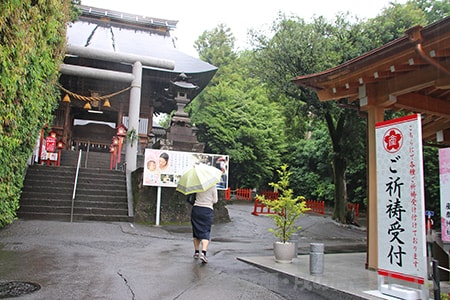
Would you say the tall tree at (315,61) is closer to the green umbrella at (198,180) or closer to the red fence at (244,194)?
the red fence at (244,194)

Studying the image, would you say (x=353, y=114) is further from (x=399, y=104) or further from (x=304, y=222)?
(x=399, y=104)

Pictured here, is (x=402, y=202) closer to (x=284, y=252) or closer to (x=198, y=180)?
(x=284, y=252)

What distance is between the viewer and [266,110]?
28.2 metres

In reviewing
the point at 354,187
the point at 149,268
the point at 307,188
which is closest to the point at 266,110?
the point at 307,188

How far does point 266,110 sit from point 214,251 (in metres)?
21.3

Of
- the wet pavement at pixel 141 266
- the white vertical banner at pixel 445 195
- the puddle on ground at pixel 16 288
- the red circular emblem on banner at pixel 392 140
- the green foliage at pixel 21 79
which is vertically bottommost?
the wet pavement at pixel 141 266

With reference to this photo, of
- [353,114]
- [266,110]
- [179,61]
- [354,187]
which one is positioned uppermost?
[179,61]

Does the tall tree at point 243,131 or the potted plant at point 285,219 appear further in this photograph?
the tall tree at point 243,131

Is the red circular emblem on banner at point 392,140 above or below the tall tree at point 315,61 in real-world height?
below

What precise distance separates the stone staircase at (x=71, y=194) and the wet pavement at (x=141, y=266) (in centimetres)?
115

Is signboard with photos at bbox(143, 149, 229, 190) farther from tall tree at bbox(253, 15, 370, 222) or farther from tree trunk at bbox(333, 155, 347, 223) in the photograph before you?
tree trunk at bbox(333, 155, 347, 223)

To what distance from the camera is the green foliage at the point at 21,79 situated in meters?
6.36

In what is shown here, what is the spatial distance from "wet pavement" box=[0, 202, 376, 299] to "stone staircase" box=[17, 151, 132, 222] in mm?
1145

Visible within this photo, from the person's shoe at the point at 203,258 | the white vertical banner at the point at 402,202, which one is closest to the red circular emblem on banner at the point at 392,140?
the white vertical banner at the point at 402,202
